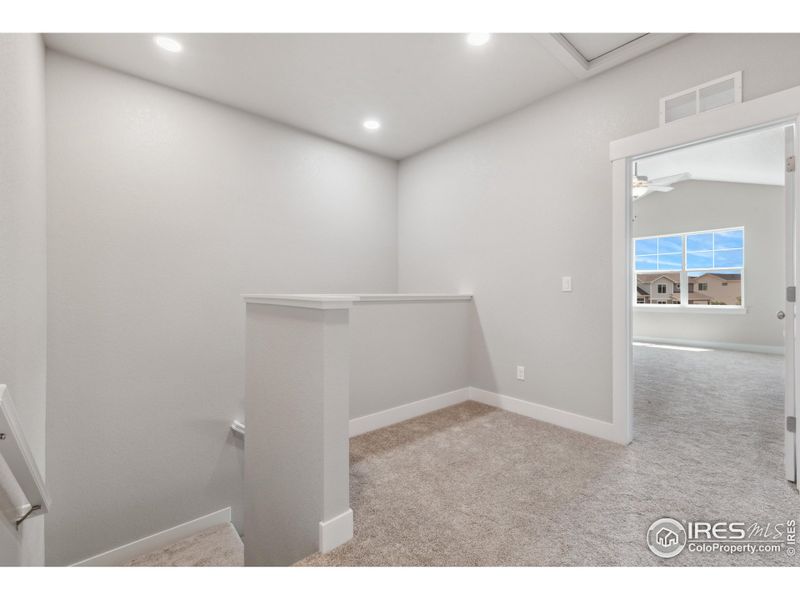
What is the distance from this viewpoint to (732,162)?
4.87 metres

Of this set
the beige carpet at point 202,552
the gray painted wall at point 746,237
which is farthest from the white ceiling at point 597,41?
the gray painted wall at point 746,237

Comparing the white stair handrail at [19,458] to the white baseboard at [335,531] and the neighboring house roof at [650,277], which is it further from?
the neighboring house roof at [650,277]

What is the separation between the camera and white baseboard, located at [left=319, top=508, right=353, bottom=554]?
1.48 metres

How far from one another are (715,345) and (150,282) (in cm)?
855

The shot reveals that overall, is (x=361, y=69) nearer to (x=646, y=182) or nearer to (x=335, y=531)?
(x=335, y=531)

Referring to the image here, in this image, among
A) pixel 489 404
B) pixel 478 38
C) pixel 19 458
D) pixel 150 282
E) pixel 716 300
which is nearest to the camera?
pixel 19 458

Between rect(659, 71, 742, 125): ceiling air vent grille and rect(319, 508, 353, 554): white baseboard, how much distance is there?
9.45 feet

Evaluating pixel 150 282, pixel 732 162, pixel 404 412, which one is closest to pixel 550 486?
pixel 404 412

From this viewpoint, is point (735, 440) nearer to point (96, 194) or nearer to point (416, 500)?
point (416, 500)

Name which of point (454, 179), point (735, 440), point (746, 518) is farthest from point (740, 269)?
point (746, 518)

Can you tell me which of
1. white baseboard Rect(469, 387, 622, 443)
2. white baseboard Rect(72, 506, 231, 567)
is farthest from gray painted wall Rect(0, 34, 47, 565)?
white baseboard Rect(469, 387, 622, 443)

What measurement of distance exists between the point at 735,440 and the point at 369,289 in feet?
10.8

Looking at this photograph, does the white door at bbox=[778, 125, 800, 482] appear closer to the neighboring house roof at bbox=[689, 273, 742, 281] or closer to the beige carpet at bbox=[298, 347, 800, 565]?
the beige carpet at bbox=[298, 347, 800, 565]

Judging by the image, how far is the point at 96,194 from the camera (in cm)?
250
